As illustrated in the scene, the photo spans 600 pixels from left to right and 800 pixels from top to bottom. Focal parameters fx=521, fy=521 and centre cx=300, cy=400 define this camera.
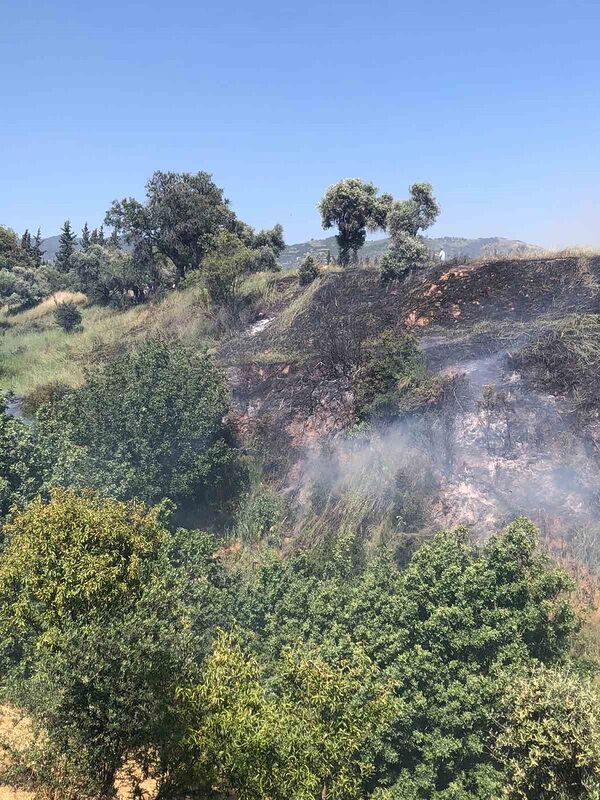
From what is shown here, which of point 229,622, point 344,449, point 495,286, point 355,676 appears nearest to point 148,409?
point 344,449

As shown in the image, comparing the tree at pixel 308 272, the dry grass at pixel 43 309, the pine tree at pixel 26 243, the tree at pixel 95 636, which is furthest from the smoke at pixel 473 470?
the pine tree at pixel 26 243

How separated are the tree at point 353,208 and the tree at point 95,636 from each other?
24244 mm

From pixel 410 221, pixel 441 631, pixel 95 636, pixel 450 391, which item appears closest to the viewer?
pixel 95 636

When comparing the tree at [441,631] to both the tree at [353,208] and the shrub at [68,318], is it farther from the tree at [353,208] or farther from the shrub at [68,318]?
the shrub at [68,318]

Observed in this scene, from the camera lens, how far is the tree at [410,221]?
26250 millimetres

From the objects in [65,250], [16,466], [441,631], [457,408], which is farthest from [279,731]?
[65,250]

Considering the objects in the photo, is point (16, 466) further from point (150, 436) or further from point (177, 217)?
point (177, 217)

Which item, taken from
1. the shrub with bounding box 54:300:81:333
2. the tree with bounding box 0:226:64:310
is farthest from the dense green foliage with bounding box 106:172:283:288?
the tree with bounding box 0:226:64:310

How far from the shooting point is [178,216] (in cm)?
3522

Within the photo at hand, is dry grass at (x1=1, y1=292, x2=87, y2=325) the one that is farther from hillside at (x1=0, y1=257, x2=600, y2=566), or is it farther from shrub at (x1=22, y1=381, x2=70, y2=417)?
shrub at (x1=22, y1=381, x2=70, y2=417)

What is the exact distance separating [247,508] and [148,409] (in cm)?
431

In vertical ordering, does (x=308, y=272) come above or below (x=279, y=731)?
above

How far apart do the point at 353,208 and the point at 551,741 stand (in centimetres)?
2798

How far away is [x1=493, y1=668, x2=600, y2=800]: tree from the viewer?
6445 mm
